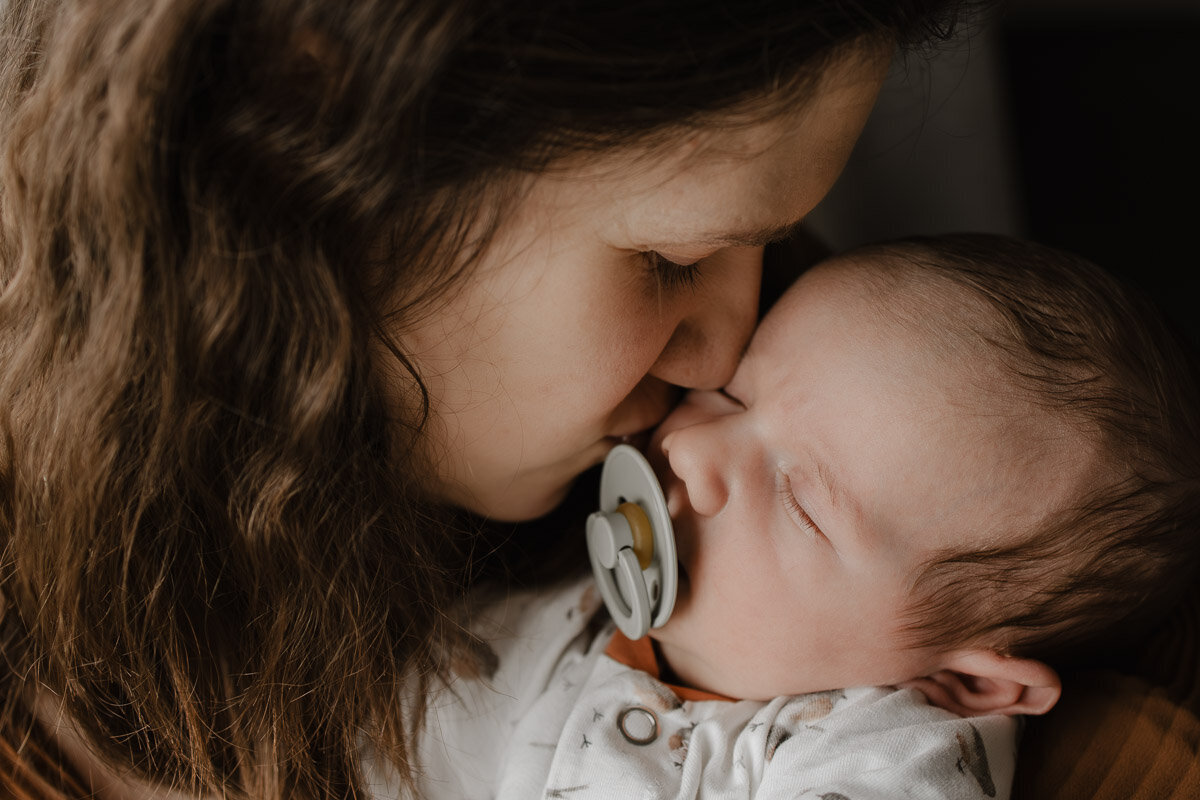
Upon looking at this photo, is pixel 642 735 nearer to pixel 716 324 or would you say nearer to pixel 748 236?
pixel 716 324

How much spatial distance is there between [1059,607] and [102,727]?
93cm

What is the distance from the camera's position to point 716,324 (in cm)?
93

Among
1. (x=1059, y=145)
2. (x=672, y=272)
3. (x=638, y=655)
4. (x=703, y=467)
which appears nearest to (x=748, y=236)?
(x=672, y=272)

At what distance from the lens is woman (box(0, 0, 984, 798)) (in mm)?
611

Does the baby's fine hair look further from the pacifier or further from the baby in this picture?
the pacifier

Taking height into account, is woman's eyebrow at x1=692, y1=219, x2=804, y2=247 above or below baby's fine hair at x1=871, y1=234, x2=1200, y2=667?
above

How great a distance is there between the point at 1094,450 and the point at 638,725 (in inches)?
20.2

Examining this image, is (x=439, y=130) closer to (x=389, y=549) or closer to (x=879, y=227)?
(x=389, y=549)

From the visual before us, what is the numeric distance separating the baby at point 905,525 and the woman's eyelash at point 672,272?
0.15 m

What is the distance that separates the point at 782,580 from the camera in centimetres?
90

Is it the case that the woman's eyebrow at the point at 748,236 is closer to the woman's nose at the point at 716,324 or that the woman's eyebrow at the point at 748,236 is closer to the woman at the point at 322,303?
the woman at the point at 322,303

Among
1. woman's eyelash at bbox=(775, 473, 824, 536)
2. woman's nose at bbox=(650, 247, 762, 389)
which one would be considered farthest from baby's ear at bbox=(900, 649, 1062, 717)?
woman's nose at bbox=(650, 247, 762, 389)

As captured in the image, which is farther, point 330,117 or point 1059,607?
point 1059,607

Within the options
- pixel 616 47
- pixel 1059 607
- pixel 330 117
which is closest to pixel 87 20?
pixel 330 117
